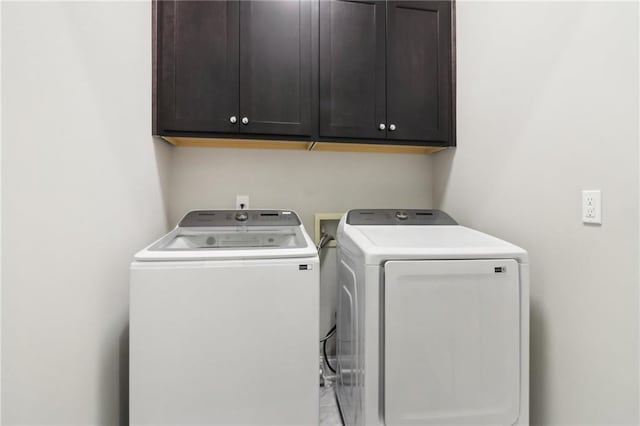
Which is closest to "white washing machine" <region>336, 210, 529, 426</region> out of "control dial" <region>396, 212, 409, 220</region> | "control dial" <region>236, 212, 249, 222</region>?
"control dial" <region>396, 212, 409, 220</region>

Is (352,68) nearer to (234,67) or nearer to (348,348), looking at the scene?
(234,67)

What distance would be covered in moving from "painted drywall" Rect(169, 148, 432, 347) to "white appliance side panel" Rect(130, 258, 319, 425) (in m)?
0.90

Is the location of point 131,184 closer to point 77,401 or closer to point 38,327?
point 38,327

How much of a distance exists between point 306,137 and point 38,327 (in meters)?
1.28

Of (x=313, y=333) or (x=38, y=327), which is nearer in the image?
(x=38, y=327)

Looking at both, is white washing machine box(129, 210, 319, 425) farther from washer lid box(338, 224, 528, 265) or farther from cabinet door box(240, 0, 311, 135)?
cabinet door box(240, 0, 311, 135)

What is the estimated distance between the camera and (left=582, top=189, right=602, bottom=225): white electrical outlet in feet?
3.24

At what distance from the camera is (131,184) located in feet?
4.26

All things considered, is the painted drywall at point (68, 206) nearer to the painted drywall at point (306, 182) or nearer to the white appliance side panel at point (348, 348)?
the painted drywall at point (306, 182)

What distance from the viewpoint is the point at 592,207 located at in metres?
1.00

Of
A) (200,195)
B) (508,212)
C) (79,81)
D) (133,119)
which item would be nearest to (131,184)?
(133,119)

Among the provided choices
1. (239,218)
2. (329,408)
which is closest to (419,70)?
(239,218)

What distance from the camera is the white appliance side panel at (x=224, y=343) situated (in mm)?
985

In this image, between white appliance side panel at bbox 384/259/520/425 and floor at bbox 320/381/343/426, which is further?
floor at bbox 320/381/343/426
